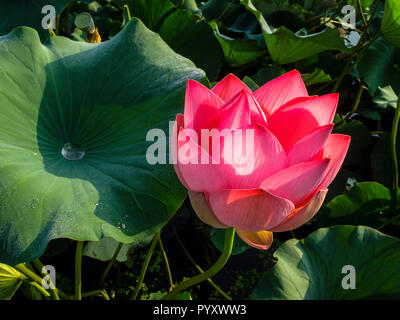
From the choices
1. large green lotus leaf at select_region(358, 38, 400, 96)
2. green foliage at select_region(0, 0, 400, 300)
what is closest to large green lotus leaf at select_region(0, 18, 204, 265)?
green foliage at select_region(0, 0, 400, 300)

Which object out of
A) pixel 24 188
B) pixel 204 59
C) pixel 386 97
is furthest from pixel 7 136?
pixel 386 97

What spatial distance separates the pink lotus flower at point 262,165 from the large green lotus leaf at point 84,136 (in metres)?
0.13

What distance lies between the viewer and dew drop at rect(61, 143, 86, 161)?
567 mm

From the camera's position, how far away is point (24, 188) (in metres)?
0.48

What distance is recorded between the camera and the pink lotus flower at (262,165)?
1.23 ft

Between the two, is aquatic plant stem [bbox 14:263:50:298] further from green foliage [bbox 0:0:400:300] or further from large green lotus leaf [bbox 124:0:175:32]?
large green lotus leaf [bbox 124:0:175:32]

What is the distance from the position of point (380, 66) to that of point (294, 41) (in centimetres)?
34

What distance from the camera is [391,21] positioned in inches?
31.6

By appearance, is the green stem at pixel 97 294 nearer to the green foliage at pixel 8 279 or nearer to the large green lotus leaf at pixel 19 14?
the green foliage at pixel 8 279

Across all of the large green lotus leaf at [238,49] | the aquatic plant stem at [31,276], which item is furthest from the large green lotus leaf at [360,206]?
the aquatic plant stem at [31,276]

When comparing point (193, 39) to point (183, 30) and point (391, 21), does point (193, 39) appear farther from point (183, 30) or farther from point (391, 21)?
point (391, 21)

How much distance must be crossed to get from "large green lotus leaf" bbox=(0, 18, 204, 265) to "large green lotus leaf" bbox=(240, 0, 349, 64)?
0.31 meters

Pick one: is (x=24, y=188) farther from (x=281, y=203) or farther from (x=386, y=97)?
(x=386, y=97)

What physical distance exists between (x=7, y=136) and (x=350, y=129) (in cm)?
80
